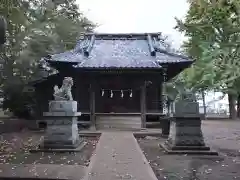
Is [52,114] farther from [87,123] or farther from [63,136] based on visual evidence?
[87,123]

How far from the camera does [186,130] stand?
11055 millimetres

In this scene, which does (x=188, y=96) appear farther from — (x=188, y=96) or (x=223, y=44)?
(x=223, y=44)

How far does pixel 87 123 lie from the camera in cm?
1902

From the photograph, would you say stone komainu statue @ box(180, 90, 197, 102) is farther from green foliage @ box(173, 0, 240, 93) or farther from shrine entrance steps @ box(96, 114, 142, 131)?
shrine entrance steps @ box(96, 114, 142, 131)

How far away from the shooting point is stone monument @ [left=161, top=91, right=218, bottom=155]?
10874mm

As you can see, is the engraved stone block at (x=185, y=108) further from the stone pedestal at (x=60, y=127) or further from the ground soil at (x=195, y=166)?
the stone pedestal at (x=60, y=127)

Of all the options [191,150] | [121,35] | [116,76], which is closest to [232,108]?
[121,35]

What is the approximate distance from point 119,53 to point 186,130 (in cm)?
1042

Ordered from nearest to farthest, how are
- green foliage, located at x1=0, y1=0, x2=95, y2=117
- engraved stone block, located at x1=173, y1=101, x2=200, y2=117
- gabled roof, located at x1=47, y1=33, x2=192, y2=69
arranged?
engraved stone block, located at x1=173, y1=101, x2=200, y2=117 → gabled roof, located at x1=47, y1=33, x2=192, y2=69 → green foliage, located at x1=0, y1=0, x2=95, y2=117

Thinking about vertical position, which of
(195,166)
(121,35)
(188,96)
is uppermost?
(121,35)

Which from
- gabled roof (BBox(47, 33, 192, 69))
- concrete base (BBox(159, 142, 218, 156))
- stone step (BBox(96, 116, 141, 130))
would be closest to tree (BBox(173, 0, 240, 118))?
concrete base (BBox(159, 142, 218, 156))

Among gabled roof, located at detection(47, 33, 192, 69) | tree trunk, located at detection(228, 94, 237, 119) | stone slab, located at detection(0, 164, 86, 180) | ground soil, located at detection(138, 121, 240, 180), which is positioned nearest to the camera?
stone slab, located at detection(0, 164, 86, 180)

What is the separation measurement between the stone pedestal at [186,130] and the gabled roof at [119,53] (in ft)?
22.0

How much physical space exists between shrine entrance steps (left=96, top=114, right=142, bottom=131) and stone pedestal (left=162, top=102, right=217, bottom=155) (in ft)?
25.2
